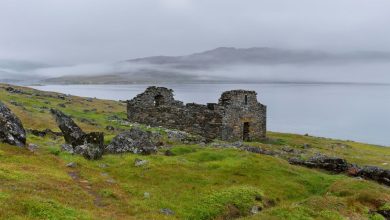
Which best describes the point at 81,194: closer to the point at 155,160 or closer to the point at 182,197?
the point at 182,197

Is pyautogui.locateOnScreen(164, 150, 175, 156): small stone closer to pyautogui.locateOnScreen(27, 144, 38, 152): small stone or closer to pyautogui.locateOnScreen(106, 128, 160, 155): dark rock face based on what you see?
pyautogui.locateOnScreen(106, 128, 160, 155): dark rock face

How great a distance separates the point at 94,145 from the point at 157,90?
112 ft

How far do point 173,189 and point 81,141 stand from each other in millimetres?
10958

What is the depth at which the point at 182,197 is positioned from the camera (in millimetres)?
23172

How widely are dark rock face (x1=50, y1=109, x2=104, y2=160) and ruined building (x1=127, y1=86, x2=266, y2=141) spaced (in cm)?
2551

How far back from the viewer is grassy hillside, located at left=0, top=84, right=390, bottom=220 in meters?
19.4

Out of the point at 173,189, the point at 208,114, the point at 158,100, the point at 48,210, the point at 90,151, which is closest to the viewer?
the point at 48,210

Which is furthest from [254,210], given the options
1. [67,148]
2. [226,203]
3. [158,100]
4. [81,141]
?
[158,100]

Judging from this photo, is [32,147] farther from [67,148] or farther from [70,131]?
[70,131]

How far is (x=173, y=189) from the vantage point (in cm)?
2459

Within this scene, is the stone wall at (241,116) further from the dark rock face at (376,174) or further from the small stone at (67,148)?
the small stone at (67,148)

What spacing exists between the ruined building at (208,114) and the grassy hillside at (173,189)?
78.9ft

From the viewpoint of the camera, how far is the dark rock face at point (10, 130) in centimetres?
2945

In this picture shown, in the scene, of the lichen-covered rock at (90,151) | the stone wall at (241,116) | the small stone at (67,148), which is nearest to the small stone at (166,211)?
the lichen-covered rock at (90,151)
